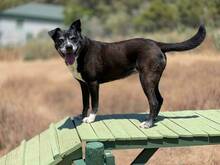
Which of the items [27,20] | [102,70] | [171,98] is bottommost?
[27,20]

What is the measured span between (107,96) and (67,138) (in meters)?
7.36

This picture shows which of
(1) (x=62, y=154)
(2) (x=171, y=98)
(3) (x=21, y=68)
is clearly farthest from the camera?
(3) (x=21, y=68)

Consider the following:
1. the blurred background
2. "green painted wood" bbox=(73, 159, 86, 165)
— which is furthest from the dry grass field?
"green painted wood" bbox=(73, 159, 86, 165)

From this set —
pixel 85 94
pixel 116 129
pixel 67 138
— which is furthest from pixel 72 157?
pixel 85 94

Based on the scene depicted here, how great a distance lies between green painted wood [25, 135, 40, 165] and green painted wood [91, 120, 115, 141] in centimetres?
74

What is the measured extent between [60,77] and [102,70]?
9789 mm

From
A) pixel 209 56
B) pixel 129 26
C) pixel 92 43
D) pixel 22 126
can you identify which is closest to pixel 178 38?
pixel 209 56

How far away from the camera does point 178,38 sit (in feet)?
66.1

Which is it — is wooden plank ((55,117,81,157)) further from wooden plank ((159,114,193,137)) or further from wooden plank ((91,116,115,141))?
wooden plank ((159,114,193,137))

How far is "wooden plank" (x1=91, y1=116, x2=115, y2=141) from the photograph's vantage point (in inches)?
201

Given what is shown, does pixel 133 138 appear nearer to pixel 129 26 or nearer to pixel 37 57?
pixel 37 57

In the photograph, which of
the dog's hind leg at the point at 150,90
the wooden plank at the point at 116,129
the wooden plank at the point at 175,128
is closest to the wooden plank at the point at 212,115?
the wooden plank at the point at 175,128

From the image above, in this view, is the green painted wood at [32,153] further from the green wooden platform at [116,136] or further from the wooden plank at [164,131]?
the wooden plank at [164,131]

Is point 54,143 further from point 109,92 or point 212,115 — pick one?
point 109,92
